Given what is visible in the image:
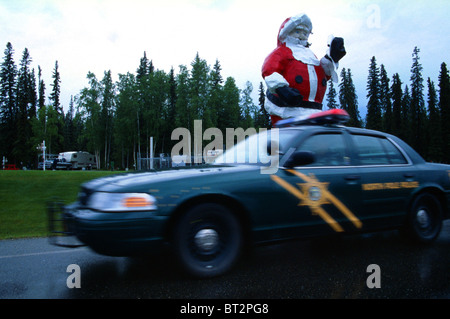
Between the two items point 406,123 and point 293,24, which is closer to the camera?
point 293,24

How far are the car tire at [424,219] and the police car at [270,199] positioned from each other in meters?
0.01

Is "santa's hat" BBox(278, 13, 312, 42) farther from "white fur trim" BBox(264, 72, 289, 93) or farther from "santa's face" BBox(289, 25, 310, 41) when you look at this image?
"white fur trim" BBox(264, 72, 289, 93)

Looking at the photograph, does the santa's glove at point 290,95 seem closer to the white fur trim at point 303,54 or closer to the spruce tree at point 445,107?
the white fur trim at point 303,54

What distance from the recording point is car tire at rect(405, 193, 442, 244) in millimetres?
4090

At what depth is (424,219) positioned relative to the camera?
4.19 metres

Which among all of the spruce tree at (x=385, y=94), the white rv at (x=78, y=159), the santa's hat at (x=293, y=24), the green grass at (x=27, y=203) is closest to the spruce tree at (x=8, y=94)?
the white rv at (x=78, y=159)

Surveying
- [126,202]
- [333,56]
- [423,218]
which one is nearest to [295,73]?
[333,56]

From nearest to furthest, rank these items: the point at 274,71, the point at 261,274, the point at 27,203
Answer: the point at 261,274 → the point at 274,71 → the point at 27,203

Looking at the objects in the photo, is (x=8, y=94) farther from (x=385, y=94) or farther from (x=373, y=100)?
(x=385, y=94)

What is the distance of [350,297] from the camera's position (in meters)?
2.53

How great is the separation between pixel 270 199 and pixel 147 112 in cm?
4525
